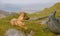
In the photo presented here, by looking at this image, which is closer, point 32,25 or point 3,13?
point 32,25

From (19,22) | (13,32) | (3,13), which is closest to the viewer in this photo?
(13,32)

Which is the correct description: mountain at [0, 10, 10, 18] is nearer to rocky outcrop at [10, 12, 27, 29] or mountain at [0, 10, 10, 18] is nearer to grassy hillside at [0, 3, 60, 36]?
grassy hillside at [0, 3, 60, 36]

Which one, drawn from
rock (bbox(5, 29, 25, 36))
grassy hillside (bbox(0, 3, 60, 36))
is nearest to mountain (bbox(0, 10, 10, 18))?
grassy hillside (bbox(0, 3, 60, 36))

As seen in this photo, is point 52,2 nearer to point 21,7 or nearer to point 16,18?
point 21,7

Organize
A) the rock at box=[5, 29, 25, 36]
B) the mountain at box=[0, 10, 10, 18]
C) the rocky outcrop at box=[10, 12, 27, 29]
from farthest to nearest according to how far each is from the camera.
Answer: the mountain at box=[0, 10, 10, 18]
the rocky outcrop at box=[10, 12, 27, 29]
the rock at box=[5, 29, 25, 36]

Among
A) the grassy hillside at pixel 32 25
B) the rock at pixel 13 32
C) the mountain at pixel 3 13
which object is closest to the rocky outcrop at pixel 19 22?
the grassy hillside at pixel 32 25

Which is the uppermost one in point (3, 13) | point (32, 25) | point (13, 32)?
point (3, 13)

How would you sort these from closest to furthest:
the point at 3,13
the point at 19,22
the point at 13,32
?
the point at 13,32
the point at 19,22
the point at 3,13

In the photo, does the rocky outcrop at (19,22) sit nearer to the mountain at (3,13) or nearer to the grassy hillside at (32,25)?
the grassy hillside at (32,25)

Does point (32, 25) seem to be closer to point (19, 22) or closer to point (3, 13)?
point (19, 22)

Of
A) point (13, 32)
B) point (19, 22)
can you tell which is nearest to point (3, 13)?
point (19, 22)

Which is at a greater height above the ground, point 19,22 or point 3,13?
point 3,13

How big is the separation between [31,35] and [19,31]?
29cm

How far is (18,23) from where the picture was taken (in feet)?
13.8
